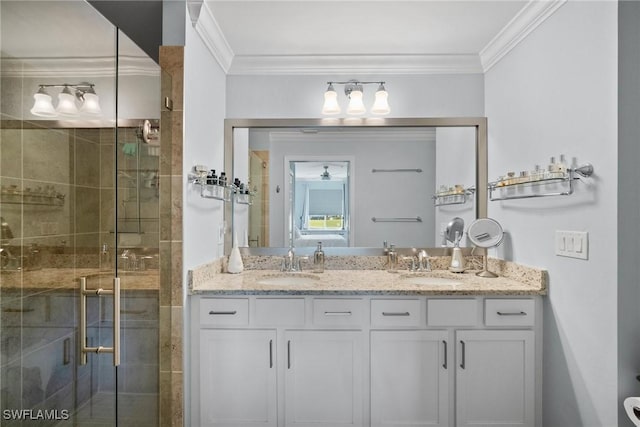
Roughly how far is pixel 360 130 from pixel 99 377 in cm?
208

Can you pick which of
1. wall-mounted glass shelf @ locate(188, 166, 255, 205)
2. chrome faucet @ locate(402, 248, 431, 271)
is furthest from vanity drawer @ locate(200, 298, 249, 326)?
chrome faucet @ locate(402, 248, 431, 271)

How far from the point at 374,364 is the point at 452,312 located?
49cm

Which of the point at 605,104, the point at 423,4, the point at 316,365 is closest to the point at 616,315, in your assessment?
the point at 605,104

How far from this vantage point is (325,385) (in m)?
1.98

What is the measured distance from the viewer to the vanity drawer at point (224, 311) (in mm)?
1988

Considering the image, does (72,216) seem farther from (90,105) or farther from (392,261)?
(392,261)

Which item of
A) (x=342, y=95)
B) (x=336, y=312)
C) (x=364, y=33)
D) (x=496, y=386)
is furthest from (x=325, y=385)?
(x=364, y=33)

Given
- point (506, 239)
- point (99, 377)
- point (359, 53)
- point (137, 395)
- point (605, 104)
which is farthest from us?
point (359, 53)

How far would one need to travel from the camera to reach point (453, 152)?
105 inches

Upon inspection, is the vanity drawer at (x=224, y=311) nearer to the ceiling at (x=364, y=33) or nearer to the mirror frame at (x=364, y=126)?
the mirror frame at (x=364, y=126)

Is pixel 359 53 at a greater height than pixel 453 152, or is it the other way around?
pixel 359 53

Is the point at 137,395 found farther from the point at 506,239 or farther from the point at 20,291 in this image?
the point at 506,239

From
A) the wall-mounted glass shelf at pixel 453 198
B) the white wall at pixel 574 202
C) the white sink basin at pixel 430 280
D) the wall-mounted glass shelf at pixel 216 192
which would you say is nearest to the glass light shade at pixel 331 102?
the wall-mounted glass shelf at pixel 216 192

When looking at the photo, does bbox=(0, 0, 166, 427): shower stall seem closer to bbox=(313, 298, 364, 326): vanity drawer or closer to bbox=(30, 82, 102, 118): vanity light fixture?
bbox=(30, 82, 102, 118): vanity light fixture
